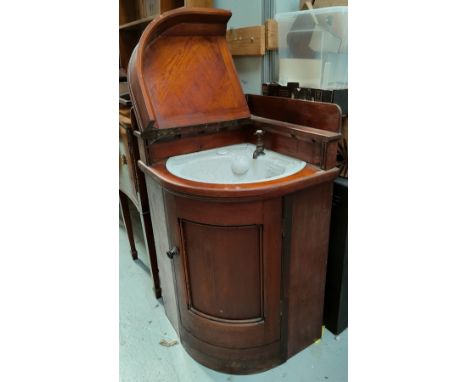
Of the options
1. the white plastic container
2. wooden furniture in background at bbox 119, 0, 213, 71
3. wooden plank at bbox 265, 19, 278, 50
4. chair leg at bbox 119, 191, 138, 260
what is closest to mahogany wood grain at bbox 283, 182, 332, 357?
the white plastic container

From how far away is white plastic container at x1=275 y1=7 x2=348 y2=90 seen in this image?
138 cm

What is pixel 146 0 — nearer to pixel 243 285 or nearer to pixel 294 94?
pixel 294 94

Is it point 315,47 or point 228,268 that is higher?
point 315,47

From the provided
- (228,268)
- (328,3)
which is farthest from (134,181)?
(328,3)

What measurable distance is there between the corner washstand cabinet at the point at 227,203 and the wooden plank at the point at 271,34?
0.67ft

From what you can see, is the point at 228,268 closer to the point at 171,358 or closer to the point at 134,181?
the point at 171,358

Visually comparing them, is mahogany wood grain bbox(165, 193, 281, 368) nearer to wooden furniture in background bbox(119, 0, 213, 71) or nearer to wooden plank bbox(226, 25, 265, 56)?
wooden plank bbox(226, 25, 265, 56)

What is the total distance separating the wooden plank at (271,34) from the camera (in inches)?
62.7

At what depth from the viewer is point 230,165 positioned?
1.52 meters

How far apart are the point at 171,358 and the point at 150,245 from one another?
1.86 feet

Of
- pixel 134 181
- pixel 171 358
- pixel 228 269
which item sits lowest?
pixel 171 358

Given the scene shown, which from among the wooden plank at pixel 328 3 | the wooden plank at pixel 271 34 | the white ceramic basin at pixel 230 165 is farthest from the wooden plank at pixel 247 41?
the white ceramic basin at pixel 230 165

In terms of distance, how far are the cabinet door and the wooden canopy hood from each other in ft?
1.35

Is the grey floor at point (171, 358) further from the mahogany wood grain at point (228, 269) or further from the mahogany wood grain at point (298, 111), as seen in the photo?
the mahogany wood grain at point (298, 111)
